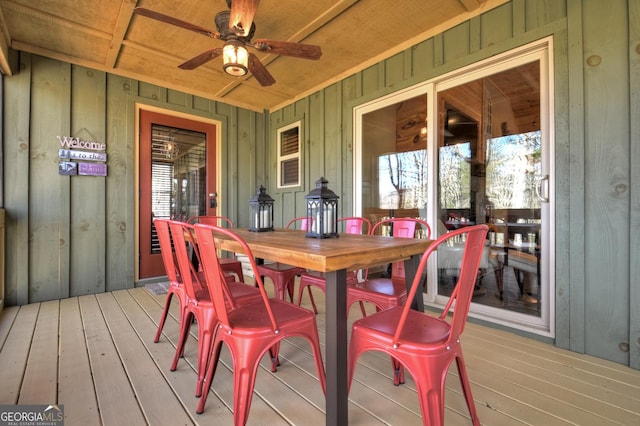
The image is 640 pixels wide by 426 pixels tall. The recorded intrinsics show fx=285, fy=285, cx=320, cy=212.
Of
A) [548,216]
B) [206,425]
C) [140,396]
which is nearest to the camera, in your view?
[206,425]

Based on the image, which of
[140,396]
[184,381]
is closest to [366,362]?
[184,381]

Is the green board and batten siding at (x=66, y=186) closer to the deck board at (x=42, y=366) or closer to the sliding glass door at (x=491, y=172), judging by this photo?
the deck board at (x=42, y=366)

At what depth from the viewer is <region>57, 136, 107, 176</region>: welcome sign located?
3.28 m

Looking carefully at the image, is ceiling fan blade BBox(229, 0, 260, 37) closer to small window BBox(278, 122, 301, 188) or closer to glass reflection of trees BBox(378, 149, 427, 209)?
glass reflection of trees BBox(378, 149, 427, 209)

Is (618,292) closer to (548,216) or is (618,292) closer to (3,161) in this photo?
(548,216)

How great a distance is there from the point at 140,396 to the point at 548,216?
2936mm

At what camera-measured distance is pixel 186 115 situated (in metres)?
4.21

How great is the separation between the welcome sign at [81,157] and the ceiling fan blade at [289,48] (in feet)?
8.57

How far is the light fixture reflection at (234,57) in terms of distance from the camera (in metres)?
2.12

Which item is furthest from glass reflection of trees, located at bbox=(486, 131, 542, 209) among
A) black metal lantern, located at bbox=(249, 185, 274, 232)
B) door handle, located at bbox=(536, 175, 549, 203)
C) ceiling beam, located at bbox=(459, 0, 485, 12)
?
black metal lantern, located at bbox=(249, 185, 274, 232)

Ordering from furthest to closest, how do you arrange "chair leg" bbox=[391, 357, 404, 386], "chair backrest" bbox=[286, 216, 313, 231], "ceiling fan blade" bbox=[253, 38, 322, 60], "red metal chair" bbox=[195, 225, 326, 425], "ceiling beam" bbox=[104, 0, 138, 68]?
1. "ceiling beam" bbox=[104, 0, 138, 68]
2. "ceiling fan blade" bbox=[253, 38, 322, 60]
3. "chair backrest" bbox=[286, 216, 313, 231]
4. "chair leg" bbox=[391, 357, 404, 386]
5. "red metal chair" bbox=[195, 225, 326, 425]

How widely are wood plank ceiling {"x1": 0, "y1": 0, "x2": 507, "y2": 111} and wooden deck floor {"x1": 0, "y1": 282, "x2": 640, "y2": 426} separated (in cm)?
277

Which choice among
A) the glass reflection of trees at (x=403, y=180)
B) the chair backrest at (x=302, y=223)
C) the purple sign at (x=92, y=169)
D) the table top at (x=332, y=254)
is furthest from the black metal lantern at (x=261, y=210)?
the purple sign at (x=92, y=169)

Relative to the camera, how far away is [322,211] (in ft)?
5.57
